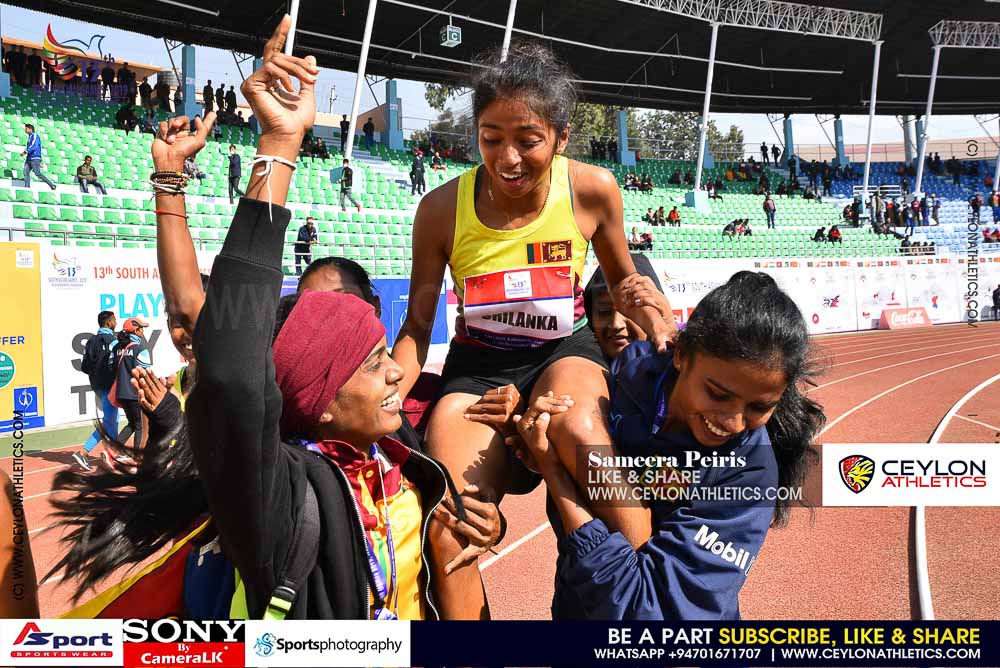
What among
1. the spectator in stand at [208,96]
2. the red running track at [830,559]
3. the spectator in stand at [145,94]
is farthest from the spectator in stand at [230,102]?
the red running track at [830,559]

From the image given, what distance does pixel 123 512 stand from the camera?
5.47 ft

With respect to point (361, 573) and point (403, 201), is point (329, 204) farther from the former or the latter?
point (361, 573)

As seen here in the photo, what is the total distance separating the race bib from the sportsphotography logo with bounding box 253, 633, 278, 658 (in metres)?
1.05

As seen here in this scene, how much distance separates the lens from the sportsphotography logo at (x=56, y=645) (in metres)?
1.78

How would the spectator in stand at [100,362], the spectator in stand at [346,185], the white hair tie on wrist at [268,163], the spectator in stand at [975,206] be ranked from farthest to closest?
the spectator in stand at [975,206], the spectator in stand at [346,185], the spectator in stand at [100,362], the white hair tie on wrist at [268,163]

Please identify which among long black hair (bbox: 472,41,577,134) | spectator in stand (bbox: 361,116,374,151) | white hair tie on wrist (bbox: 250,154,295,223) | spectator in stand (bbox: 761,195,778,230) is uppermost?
spectator in stand (bbox: 361,116,374,151)

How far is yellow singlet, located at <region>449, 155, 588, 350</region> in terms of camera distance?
220 cm

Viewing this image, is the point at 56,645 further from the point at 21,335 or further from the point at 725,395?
the point at 21,335

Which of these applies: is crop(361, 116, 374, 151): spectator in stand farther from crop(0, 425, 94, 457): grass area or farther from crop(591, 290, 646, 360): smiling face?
crop(591, 290, 646, 360): smiling face

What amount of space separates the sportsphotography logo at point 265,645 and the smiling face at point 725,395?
1061 mm

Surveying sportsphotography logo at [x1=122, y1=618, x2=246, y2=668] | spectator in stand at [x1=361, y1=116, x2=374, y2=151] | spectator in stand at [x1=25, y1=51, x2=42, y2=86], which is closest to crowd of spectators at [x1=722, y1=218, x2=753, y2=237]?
spectator in stand at [x1=361, y1=116, x2=374, y2=151]

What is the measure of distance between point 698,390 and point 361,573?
2.75 feet

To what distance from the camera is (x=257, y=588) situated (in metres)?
1.37

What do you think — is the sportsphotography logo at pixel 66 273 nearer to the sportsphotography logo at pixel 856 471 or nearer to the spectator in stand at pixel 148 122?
the sportsphotography logo at pixel 856 471
